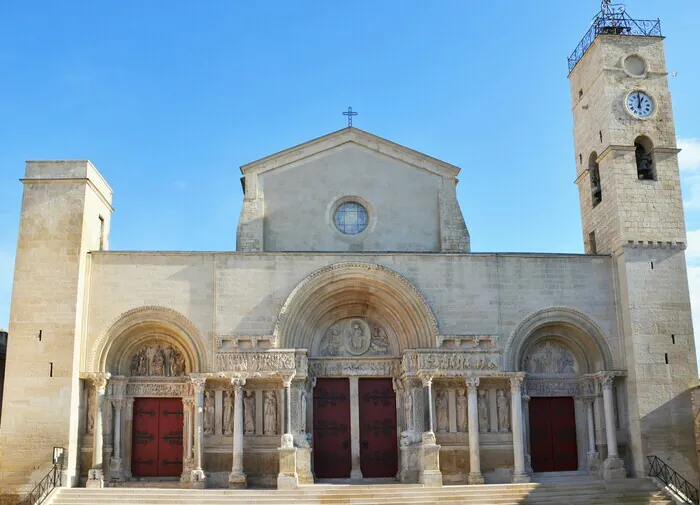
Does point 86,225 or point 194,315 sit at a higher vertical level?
point 86,225

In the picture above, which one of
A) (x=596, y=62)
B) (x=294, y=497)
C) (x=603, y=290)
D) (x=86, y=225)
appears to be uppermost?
(x=596, y=62)

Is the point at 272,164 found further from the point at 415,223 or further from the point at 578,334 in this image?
the point at 578,334

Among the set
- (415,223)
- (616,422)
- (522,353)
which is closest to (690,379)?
(616,422)

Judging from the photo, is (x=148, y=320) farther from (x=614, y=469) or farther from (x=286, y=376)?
(x=614, y=469)

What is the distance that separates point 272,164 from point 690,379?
12464mm

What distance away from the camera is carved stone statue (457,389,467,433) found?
69.5 ft

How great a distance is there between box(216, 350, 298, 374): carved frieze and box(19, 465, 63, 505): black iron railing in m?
4.47

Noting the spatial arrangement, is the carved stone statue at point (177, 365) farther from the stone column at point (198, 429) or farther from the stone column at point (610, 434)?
the stone column at point (610, 434)

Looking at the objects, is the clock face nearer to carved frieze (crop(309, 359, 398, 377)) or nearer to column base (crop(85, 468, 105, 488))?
carved frieze (crop(309, 359, 398, 377))

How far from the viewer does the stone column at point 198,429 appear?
19984 mm

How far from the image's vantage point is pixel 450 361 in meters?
20.8

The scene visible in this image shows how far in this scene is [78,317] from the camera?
795 inches

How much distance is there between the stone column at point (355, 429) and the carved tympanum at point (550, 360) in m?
4.67

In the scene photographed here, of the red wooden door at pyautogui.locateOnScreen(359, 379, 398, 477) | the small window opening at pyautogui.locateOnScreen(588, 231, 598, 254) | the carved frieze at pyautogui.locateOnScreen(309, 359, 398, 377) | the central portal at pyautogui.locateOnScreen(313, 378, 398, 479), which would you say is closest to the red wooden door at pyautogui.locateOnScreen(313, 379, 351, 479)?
the central portal at pyautogui.locateOnScreen(313, 378, 398, 479)
